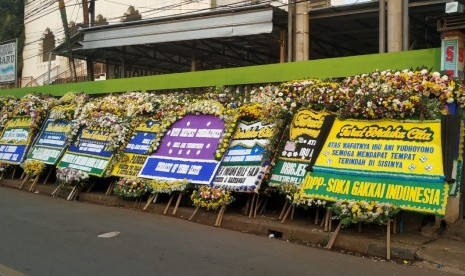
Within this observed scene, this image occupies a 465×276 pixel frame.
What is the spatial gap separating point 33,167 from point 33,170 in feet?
0.24

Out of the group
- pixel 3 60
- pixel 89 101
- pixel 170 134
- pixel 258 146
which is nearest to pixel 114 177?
pixel 170 134

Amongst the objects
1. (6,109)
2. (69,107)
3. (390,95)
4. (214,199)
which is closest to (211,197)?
(214,199)

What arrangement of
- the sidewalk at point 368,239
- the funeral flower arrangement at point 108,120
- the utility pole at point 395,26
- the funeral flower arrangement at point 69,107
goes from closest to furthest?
the sidewalk at point 368,239 → the funeral flower arrangement at point 108,120 → the utility pole at point 395,26 → the funeral flower arrangement at point 69,107

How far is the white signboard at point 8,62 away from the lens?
2183 cm

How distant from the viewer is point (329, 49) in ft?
66.2

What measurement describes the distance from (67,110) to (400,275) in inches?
379

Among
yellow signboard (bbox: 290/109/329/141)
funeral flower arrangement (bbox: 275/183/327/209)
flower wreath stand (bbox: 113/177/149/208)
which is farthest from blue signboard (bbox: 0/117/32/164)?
funeral flower arrangement (bbox: 275/183/327/209)

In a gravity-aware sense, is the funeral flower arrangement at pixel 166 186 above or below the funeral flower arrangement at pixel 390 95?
below

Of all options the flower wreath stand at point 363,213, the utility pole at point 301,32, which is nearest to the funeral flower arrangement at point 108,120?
the flower wreath stand at point 363,213

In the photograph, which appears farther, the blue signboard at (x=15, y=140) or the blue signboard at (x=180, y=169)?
the blue signboard at (x=15, y=140)

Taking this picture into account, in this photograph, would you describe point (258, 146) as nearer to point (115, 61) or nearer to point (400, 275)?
point (400, 275)

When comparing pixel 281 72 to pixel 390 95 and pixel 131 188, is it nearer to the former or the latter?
pixel 390 95

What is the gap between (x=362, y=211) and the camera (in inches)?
255

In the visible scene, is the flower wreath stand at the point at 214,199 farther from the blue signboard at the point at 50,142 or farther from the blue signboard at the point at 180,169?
the blue signboard at the point at 50,142
